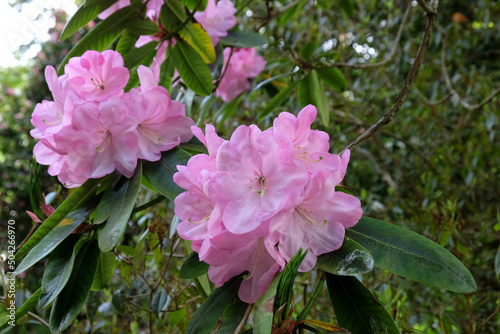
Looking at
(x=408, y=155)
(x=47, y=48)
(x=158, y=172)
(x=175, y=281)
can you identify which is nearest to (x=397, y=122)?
(x=408, y=155)

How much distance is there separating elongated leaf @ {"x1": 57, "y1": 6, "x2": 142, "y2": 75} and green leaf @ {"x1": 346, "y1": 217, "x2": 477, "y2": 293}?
70cm

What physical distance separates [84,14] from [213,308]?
68cm

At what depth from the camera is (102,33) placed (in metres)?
0.93

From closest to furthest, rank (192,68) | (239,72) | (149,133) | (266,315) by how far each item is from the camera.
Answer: (266,315) < (149,133) < (192,68) < (239,72)

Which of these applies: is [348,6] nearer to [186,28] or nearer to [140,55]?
[186,28]

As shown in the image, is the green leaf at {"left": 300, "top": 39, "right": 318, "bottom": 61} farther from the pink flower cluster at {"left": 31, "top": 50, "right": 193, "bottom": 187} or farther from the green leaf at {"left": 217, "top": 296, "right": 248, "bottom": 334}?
the green leaf at {"left": 217, "top": 296, "right": 248, "bottom": 334}

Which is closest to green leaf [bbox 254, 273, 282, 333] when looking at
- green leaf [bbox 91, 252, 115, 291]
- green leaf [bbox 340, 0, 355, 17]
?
green leaf [bbox 91, 252, 115, 291]

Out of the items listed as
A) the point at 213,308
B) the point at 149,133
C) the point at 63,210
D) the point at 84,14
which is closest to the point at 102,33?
the point at 84,14

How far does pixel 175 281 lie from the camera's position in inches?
54.4

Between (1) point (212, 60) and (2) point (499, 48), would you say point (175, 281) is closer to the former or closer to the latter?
(1) point (212, 60)

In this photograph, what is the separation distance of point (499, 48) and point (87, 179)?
10.1ft

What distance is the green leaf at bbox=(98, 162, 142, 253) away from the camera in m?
0.62

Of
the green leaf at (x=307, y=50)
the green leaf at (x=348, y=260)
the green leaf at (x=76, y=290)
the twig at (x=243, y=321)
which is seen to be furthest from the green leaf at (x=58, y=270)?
the green leaf at (x=307, y=50)

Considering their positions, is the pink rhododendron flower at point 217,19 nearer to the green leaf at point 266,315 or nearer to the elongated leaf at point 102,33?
the elongated leaf at point 102,33
